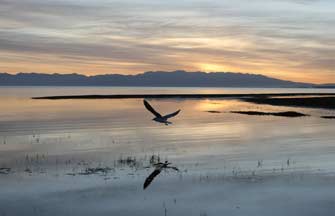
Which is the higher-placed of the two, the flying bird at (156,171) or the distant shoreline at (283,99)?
the distant shoreline at (283,99)

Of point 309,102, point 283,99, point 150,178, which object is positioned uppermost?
point 283,99

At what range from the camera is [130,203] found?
14273 millimetres

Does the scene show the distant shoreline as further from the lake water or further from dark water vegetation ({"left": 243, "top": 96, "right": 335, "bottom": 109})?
the lake water

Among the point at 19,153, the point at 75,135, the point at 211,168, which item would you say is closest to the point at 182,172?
the point at 211,168

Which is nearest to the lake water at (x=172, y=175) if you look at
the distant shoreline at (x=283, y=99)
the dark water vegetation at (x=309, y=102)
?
the dark water vegetation at (x=309, y=102)

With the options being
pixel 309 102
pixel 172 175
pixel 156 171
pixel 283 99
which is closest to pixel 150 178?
pixel 172 175

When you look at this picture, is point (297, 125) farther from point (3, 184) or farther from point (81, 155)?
point (3, 184)

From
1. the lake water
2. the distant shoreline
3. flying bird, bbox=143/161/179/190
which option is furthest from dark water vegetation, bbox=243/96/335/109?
flying bird, bbox=143/161/179/190

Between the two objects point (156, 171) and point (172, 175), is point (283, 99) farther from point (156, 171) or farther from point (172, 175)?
point (172, 175)

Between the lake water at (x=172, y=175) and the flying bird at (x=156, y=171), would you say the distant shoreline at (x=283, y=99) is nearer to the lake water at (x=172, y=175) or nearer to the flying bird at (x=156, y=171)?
the lake water at (x=172, y=175)

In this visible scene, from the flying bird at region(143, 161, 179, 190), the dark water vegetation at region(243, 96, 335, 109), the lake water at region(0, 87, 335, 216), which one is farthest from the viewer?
the dark water vegetation at region(243, 96, 335, 109)

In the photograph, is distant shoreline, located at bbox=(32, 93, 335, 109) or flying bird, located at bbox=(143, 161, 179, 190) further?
distant shoreline, located at bbox=(32, 93, 335, 109)

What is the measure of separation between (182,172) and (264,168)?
3538mm

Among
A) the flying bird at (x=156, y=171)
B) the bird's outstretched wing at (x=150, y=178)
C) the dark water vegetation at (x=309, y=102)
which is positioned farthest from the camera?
the dark water vegetation at (x=309, y=102)
